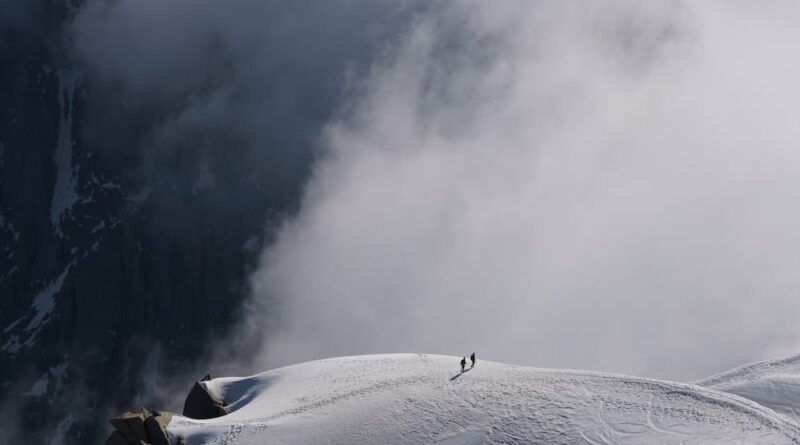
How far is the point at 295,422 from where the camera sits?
66500 mm

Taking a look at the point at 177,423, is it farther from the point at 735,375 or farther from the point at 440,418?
the point at 735,375

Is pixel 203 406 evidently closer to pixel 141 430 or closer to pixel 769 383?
pixel 141 430

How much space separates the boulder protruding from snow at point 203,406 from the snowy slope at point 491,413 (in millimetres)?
1549

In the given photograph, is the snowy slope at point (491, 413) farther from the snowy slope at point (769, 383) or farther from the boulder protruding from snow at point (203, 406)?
the snowy slope at point (769, 383)

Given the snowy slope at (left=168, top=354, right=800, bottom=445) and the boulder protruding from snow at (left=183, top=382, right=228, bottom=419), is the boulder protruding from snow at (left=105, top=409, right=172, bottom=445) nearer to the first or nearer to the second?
the snowy slope at (left=168, top=354, right=800, bottom=445)

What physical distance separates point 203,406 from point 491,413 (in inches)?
977

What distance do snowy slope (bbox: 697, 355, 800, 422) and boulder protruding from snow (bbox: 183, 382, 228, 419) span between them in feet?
119

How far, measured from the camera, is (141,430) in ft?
217

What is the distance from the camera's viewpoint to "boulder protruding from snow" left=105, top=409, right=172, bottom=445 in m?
65.9

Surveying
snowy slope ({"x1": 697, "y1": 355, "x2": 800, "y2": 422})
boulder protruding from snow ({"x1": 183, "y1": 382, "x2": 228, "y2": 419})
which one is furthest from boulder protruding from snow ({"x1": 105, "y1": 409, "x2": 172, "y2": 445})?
snowy slope ({"x1": 697, "y1": 355, "x2": 800, "y2": 422})

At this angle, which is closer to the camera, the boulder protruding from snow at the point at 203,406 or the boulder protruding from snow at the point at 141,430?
the boulder protruding from snow at the point at 141,430

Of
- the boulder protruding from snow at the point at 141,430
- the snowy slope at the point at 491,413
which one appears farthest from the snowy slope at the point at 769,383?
the boulder protruding from snow at the point at 141,430

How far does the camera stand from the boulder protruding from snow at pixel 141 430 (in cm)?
6588

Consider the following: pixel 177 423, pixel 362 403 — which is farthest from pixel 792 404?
pixel 177 423
